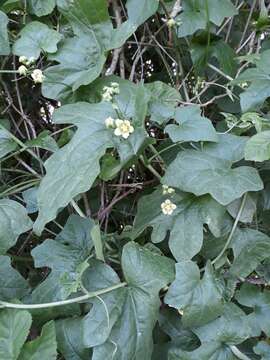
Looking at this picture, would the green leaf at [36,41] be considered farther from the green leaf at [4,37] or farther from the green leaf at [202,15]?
the green leaf at [202,15]

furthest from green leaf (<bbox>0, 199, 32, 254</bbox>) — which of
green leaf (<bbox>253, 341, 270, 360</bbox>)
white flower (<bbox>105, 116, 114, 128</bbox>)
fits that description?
green leaf (<bbox>253, 341, 270, 360</bbox>)

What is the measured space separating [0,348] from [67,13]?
0.63 meters

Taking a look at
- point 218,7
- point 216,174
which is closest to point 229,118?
point 216,174

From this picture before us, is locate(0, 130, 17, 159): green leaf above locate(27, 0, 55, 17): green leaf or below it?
below

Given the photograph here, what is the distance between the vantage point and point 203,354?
86cm

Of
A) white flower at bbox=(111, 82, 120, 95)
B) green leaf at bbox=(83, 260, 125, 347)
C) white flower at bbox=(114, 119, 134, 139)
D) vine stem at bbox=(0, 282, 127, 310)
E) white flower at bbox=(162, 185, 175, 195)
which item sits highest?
white flower at bbox=(111, 82, 120, 95)

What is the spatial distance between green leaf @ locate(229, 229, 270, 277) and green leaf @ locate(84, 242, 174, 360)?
122 millimetres

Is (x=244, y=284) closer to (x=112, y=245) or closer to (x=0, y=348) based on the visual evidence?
(x=112, y=245)

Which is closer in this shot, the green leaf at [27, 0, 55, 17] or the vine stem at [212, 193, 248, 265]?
the vine stem at [212, 193, 248, 265]

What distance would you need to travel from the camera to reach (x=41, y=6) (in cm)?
108

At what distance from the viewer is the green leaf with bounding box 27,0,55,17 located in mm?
1064

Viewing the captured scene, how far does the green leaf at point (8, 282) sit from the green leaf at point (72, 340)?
0.10 m

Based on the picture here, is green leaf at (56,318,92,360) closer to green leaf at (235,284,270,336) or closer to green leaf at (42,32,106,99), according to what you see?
green leaf at (235,284,270,336)

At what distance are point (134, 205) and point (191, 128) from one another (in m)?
0.30
